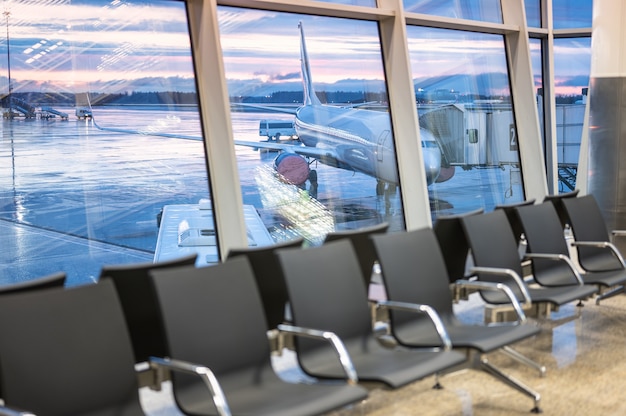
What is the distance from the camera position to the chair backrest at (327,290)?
3.32 meters

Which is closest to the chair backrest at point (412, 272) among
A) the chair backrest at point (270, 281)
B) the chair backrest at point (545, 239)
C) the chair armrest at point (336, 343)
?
the chair backrest at point (270, 281)

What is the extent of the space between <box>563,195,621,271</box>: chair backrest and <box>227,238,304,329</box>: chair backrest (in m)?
2.74

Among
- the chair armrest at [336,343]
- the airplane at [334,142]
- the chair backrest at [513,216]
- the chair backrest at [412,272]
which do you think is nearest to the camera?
the chair armrest at [336,343]

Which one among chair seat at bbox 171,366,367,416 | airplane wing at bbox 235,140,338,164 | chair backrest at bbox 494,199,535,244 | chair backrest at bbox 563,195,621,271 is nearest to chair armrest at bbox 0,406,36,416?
chair seat at bbox 171,366,367,416

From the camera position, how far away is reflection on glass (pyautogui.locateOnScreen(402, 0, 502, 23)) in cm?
721

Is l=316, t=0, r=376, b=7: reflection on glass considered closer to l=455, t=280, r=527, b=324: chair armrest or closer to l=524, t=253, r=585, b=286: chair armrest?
l=524, t=253, r=585, b=286: chair armrest

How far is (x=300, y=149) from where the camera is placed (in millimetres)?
6402

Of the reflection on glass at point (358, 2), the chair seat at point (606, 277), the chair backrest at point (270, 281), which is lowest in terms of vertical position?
the chair seat at point (606, 277)

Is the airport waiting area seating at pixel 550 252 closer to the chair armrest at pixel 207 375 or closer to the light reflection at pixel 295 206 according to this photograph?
the light reflection at pixel 295 206

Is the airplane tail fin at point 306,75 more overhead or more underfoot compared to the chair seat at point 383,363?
more overhead

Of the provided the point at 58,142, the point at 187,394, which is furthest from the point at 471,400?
the point at 58,142

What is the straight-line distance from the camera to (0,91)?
4844mm

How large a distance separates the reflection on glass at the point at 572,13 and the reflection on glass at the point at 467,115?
926 millimetres

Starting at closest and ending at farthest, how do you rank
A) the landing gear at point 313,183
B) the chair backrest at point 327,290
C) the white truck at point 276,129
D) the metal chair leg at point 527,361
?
the chair backrest at point 327,290, the metal chair leg at point 527,361, the white truck at point 276,129, the landing gear at point 313,183
